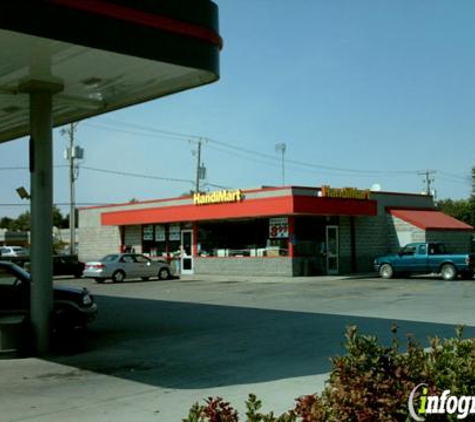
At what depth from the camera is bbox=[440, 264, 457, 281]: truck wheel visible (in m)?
29.2

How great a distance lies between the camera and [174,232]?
131ft

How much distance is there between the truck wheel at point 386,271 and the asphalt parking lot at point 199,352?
32.5 feet

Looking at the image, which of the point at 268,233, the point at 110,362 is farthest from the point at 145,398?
the point at 268,233

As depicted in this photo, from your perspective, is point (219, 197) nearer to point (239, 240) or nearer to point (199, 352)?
point (239, 240)

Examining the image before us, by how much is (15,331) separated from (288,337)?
15.4 ft

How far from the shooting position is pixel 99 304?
20.0 m

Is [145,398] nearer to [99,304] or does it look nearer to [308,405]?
[308,405]

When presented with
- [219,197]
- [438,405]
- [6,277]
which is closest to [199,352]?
[6,277]

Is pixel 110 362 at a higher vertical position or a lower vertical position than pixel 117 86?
lower

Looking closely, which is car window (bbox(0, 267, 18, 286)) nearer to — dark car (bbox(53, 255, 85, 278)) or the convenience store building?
the convenience store building

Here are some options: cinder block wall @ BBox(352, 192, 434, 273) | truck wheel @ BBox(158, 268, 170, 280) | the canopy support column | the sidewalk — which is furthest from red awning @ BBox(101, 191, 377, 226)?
the sidewalk

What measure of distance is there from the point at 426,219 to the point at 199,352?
92.9ft

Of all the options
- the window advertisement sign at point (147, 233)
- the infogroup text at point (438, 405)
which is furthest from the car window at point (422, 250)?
the infogroup text at point (438, 405)

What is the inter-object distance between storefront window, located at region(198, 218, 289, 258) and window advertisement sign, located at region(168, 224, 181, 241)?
192 centimetres
